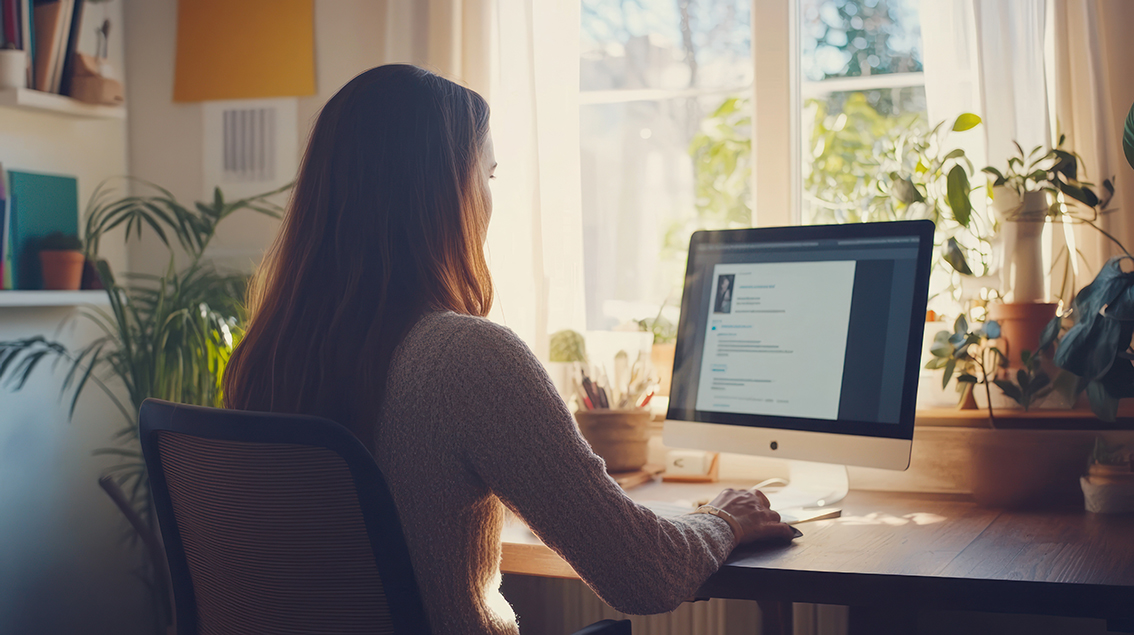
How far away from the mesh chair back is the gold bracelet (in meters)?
0.47

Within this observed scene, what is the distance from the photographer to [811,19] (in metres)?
1.98

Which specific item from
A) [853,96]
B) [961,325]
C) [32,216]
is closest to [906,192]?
[961,325]

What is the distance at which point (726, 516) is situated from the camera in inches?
45.3

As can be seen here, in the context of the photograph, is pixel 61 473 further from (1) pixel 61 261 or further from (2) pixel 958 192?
(2) pixel 958 192

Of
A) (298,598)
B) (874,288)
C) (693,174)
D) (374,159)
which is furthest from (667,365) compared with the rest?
(298,598)

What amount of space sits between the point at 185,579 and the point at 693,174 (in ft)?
4.84

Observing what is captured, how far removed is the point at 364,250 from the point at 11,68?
145 cm

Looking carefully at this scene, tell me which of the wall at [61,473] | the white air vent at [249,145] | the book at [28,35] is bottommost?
the wall at [61,473]

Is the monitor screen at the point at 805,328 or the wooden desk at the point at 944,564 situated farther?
the monitor screen at the point at 805,328

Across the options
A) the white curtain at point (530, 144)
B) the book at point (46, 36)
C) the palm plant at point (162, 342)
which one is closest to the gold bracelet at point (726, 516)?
the white curtain at point (530, 144)

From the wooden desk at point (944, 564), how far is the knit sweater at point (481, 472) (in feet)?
0.71

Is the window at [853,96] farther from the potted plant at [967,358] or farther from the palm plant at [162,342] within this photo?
the palm plant at [162,342]

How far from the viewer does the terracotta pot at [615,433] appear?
172 cm

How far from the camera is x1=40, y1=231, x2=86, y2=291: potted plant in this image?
2.06 metres
